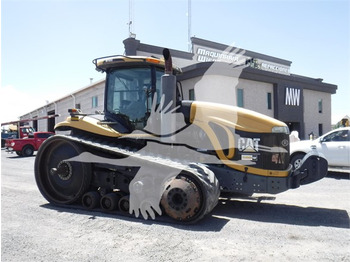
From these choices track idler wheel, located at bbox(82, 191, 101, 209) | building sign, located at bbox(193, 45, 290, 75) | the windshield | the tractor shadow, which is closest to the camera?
the tractor shadow

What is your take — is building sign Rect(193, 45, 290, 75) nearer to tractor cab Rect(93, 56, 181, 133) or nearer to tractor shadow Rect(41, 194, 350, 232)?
tractor cab Rect(93, 56, 181, 133)

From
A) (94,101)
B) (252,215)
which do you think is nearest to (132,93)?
(252,215)

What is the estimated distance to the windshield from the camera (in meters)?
5.94

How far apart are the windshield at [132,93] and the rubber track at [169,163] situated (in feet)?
2.08

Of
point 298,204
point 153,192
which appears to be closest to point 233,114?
point 153,192

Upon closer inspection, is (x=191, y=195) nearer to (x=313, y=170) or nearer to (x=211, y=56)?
(x=313, y=170)

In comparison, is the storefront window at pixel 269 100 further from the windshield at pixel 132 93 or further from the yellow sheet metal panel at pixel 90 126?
the yellow sheet metal panel at pixel 90 126

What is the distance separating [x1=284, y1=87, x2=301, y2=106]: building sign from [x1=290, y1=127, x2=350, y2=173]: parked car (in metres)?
11.8

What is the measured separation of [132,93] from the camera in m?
6.09

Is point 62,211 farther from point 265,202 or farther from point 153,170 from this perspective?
point 265,202

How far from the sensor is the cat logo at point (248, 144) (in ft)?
17.8

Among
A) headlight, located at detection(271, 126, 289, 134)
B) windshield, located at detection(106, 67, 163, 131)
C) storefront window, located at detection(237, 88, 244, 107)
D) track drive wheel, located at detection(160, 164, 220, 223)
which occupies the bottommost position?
track drive wheel, located at detection(160, 164, 220, 223)

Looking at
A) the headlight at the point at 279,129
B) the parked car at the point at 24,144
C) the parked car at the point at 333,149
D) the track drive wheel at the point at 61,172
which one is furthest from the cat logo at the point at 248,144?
the parked car at the point at 24,144

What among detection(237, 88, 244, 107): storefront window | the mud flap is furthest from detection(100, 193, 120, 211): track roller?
detection(237, 88, 244, 107): storefront window
